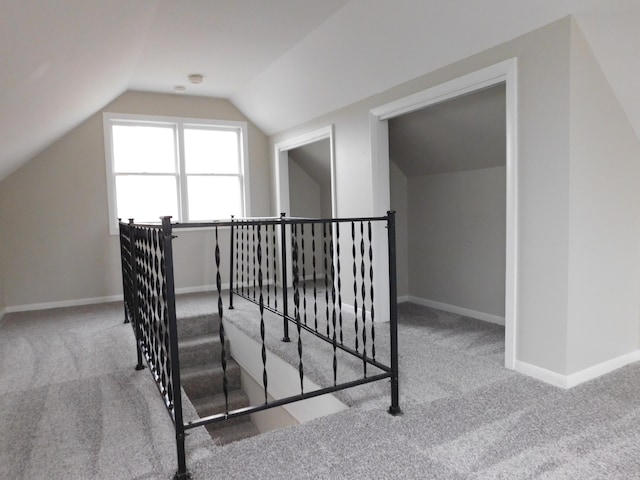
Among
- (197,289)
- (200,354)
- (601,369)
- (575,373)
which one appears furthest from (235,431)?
(601,369)

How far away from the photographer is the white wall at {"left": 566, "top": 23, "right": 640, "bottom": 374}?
232 cm

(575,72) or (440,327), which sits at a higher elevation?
(575,72)

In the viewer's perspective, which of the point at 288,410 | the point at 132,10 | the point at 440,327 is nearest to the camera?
the point at 132,10

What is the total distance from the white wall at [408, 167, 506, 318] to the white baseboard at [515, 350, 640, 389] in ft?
3.81

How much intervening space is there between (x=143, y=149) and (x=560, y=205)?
178 inches

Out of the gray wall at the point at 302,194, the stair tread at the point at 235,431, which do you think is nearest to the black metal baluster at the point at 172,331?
the stair tread at the point at 235,431

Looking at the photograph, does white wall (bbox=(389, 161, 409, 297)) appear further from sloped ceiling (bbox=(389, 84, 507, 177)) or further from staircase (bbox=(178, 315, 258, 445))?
staircase (bbox=(178, 315, 258, 445))

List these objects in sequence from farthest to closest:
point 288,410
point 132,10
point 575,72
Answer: point 288,410 < point 132,10 < point 575,72

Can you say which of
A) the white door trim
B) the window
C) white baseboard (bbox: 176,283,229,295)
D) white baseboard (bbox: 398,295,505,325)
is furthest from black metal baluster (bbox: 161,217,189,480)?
white baseboard (bbox: 176,283,229,295)

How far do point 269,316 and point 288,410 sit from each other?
1140mm

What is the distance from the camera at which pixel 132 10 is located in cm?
253

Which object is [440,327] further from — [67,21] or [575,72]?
[67,21]

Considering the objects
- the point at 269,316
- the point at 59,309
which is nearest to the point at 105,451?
the point at 269,316

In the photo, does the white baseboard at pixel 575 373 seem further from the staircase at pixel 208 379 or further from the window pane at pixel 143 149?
the window pane at pixel 143 149
